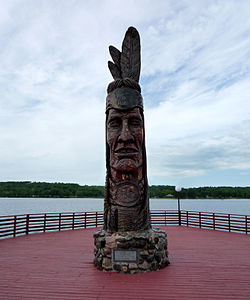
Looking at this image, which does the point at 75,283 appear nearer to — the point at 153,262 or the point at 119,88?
the point at 153,262

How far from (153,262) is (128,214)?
1271mm

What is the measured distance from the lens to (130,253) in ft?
19.6

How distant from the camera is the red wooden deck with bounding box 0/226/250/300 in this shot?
475cm

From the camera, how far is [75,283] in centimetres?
530

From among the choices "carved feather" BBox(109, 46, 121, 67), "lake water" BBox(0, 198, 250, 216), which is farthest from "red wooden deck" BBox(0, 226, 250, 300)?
"lake water" BBox(0, 198, 250, 216)

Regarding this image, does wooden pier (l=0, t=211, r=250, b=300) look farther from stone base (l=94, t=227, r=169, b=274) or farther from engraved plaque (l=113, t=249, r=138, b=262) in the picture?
engraved plaque (l=113, t=249, r=138, b=262)

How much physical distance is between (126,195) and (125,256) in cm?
143

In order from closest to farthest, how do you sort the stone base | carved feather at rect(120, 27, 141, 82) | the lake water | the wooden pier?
the wooden pier → the stone base → carved feather at rect(120, 27, 141, 82) → the lake water

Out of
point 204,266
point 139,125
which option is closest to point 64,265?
point 204,266

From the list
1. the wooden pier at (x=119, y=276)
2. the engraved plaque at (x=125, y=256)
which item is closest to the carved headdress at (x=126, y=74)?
the engraved plaque at (x=125, y=256)

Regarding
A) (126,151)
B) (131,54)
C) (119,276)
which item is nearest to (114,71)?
(131,54)

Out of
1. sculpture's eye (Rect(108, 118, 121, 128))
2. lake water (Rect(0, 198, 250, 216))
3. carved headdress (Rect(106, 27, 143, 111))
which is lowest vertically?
lake water (Rect(0, 198, 250, 216))

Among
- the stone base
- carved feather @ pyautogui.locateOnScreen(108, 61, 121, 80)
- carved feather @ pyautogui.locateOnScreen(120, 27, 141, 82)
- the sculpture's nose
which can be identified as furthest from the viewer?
carved feather @ pyautogui.locateOnScreen(108, 61, 121, 80)

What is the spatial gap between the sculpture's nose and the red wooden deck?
3.15 m
